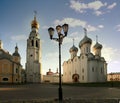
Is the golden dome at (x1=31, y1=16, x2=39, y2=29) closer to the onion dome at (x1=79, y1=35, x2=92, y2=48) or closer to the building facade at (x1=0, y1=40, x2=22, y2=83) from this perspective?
the building facade at (x1=0, y1=40, x2=22, y2=83)

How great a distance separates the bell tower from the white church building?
16.0m

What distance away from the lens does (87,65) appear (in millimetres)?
60375

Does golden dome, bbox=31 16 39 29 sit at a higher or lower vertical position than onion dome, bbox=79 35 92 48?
higher

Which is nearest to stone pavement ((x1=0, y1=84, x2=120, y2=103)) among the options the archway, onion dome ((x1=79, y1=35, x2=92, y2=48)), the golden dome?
onion dome ((x1=79, y1=35, x2=92, y2=48))

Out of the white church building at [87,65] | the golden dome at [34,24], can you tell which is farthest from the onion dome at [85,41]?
the golden dome at [34,24]

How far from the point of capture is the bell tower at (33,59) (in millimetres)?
78438

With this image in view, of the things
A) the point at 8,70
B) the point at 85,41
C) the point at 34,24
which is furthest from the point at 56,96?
the point at 34,24

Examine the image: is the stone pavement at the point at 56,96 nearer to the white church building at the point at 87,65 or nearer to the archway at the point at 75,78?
the white church building at the point at 87,65

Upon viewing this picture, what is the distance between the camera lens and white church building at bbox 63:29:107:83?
6028 centimetres

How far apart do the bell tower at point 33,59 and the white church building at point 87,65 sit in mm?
16001

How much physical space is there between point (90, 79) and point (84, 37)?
14.2 meters

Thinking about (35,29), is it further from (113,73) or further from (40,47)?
(113,73)

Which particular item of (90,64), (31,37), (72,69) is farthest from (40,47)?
(90,64)

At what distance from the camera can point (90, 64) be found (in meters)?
60.5
